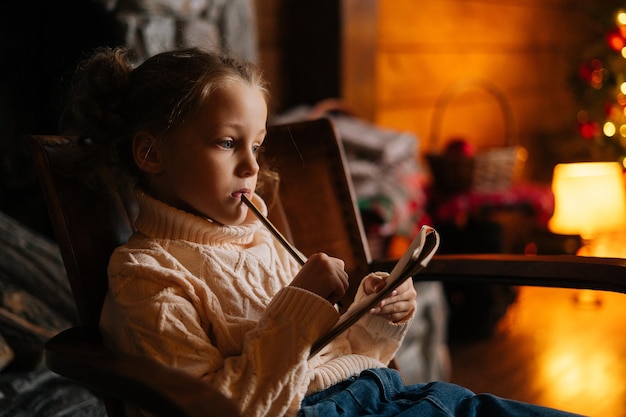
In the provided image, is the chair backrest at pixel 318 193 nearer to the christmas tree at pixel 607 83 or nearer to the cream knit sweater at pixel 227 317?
the cream knit sweater at pixel 227 317

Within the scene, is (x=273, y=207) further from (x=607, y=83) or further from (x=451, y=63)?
(x=451, y=63)

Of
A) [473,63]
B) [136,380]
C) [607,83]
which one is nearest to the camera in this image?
[136,380]

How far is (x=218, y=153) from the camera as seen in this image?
89 centimetres

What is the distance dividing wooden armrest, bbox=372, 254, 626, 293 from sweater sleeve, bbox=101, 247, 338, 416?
0.34 metres

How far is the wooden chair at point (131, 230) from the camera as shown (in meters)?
0.68

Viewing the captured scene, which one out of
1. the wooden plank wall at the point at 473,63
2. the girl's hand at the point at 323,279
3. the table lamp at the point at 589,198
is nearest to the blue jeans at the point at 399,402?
the girl's hand at the point at 323,279

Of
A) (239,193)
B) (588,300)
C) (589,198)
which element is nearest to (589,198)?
(589,198)

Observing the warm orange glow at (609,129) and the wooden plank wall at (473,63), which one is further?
the wooden plank wall at (473,63)

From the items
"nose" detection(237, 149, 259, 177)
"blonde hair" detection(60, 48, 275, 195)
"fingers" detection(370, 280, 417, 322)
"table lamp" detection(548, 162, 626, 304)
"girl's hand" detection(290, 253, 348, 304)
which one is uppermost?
"blonde hair" detection(60, 48, 275, 195)

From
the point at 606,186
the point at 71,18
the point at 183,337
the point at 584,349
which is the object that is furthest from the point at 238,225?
the point at 606,186

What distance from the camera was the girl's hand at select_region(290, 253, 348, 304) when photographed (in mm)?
822

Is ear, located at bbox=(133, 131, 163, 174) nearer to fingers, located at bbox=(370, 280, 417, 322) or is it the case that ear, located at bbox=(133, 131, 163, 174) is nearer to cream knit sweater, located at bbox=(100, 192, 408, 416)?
cream knit sweater, located at bbox=(100, 192, 408, 416)

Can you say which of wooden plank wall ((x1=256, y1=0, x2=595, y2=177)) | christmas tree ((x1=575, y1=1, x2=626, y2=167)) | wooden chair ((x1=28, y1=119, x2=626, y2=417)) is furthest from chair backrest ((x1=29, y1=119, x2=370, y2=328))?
christmas tree ((x1=575, y1=1, x2=626, y2=167))

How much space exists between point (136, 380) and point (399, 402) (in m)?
0.36
